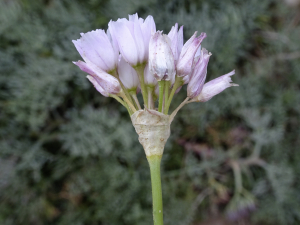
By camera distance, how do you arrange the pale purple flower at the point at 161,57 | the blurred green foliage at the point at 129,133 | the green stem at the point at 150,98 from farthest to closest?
the blurred green foliage at the point at 129,133
the green stem at the point at 150,98
the pale purple flower at the point at 161,57

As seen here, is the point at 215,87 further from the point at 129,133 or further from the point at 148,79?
the point at 129,133

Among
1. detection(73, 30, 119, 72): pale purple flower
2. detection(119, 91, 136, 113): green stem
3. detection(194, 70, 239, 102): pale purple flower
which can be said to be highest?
detection(73, 30, 119, 72): pale purple flower

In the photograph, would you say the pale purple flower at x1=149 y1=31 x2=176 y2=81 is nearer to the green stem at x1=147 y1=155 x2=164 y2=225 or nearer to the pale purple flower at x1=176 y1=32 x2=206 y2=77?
the pale purple flower at x1=176 y1=32 x2=206 y2=77

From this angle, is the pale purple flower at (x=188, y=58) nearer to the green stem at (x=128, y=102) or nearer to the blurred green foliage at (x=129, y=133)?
the green stem at (x=128, y=102)

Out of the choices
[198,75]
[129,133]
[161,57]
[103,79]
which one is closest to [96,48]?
[103,79]

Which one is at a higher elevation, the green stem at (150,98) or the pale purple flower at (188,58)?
the pale purple flower at (188,58)

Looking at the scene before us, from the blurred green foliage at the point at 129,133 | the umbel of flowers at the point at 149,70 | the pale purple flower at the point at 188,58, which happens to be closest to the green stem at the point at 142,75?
the umbel of flowers at the point at 149,70

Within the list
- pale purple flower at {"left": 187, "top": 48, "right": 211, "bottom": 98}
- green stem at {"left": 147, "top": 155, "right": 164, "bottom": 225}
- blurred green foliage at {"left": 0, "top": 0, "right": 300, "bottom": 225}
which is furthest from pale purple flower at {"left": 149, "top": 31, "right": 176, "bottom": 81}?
blurred green foliage at {"left": 0, "top": 0, "right": 300, "bottom": 225}
